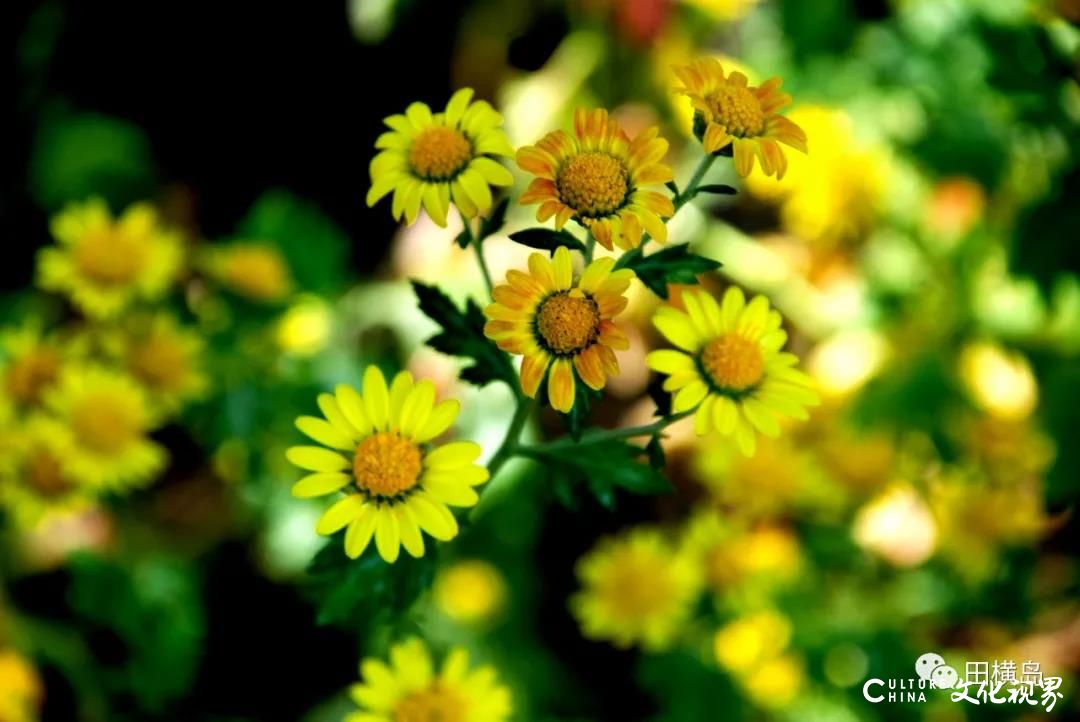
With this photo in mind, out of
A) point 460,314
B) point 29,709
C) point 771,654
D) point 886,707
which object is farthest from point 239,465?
point 886,707

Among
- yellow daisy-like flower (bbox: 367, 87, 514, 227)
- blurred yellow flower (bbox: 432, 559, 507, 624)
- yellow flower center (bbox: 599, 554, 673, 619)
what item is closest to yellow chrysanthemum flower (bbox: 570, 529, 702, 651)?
yellow flower center (bbox: 599, 554, 673, 619)

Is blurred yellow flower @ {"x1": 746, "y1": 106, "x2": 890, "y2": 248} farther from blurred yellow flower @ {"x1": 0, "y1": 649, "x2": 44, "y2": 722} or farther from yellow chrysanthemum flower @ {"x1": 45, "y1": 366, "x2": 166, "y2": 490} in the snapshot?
blurred yellow flower @ {"x1": 0, "y1": 649, "x2": 44, "y2": 722}

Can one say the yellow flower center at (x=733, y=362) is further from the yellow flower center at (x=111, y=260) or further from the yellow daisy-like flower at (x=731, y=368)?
the yellow flower center at (x=111, y=260)

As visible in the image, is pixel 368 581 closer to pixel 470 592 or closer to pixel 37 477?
pixel 37 477

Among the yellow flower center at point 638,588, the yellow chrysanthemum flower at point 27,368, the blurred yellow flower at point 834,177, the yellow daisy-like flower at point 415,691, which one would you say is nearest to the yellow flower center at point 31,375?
the yellow chrysanthemum flower at point 27,368

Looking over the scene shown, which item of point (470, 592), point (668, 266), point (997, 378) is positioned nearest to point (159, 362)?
point (470, 592)

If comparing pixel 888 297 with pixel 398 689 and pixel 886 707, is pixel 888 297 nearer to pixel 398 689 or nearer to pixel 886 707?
pixel 886 707
